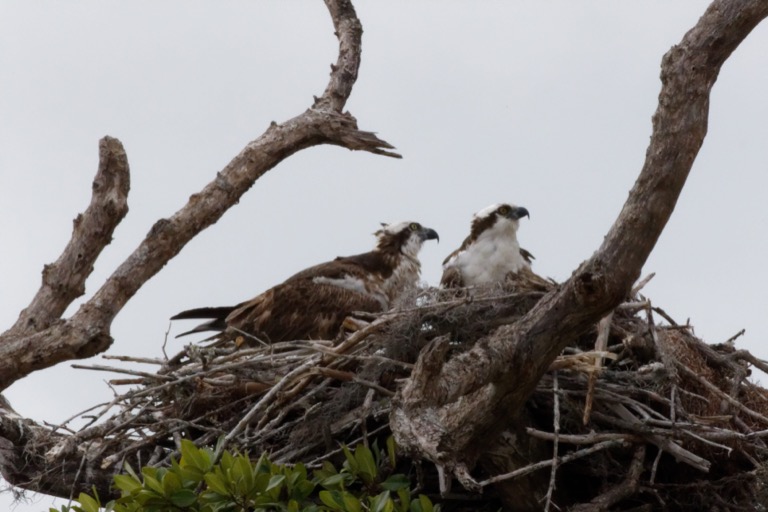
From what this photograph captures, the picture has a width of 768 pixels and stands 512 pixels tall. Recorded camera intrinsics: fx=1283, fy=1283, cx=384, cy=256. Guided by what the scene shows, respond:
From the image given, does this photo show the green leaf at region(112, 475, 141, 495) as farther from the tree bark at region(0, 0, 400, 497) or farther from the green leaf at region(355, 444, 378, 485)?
the green leaf at region(355, 444, 378, 485)

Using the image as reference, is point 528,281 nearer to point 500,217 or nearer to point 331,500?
point 500,217

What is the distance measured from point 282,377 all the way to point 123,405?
939 mm

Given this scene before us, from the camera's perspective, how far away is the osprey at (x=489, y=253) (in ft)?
28.3

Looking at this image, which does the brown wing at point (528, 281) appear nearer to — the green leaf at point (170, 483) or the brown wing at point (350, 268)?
the brown wing at point (350, 268)

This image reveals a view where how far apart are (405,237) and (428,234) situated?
0.66ft

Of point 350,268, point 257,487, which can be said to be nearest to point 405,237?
point 350,268

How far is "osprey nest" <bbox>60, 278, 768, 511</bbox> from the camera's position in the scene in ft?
21.2

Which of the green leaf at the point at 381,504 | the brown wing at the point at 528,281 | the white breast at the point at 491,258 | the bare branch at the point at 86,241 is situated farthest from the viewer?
the white breast at the point at 491,258

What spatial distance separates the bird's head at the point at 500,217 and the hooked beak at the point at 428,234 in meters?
0.45

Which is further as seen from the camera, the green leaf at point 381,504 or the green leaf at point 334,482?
the green leaf at point 334,482

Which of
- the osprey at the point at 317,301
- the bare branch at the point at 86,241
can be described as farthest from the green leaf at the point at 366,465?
the osprey at the point at 317,301

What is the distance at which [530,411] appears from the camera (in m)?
6.80

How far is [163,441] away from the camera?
24.7 ft

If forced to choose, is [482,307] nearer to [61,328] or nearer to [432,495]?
[432,495]
